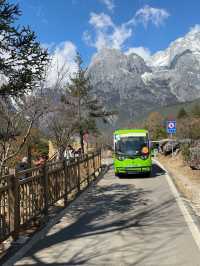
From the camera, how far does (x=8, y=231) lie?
26.2 feet

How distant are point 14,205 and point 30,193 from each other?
1.25m

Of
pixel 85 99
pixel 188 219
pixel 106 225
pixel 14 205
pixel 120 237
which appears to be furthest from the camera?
pixel 85 99

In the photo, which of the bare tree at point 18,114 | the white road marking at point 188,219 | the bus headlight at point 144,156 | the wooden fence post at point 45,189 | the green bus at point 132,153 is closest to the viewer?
the white road marking at point 188,219

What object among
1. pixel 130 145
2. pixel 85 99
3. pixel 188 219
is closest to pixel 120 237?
pixel 188 219

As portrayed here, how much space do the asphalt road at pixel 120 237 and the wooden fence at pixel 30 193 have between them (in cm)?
53

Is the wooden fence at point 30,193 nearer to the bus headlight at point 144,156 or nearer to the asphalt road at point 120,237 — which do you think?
the asphalt road at point 120,237

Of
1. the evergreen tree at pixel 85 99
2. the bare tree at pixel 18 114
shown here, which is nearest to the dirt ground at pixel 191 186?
the bare tree at pixel 18 114

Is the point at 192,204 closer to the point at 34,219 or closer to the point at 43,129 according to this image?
the point at 34,219

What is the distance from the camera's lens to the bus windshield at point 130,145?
79.4 feet

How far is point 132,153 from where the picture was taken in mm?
24109

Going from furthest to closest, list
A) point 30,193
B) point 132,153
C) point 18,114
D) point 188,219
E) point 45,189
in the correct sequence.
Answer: point 132,153, point 18,114, point 45,189, point 188,219, point 30,193

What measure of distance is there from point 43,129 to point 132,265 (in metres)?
19.3

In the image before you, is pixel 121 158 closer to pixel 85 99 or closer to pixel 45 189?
pixel 45 189

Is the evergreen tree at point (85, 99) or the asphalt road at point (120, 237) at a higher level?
the evergreen tree at point (85, 99)
